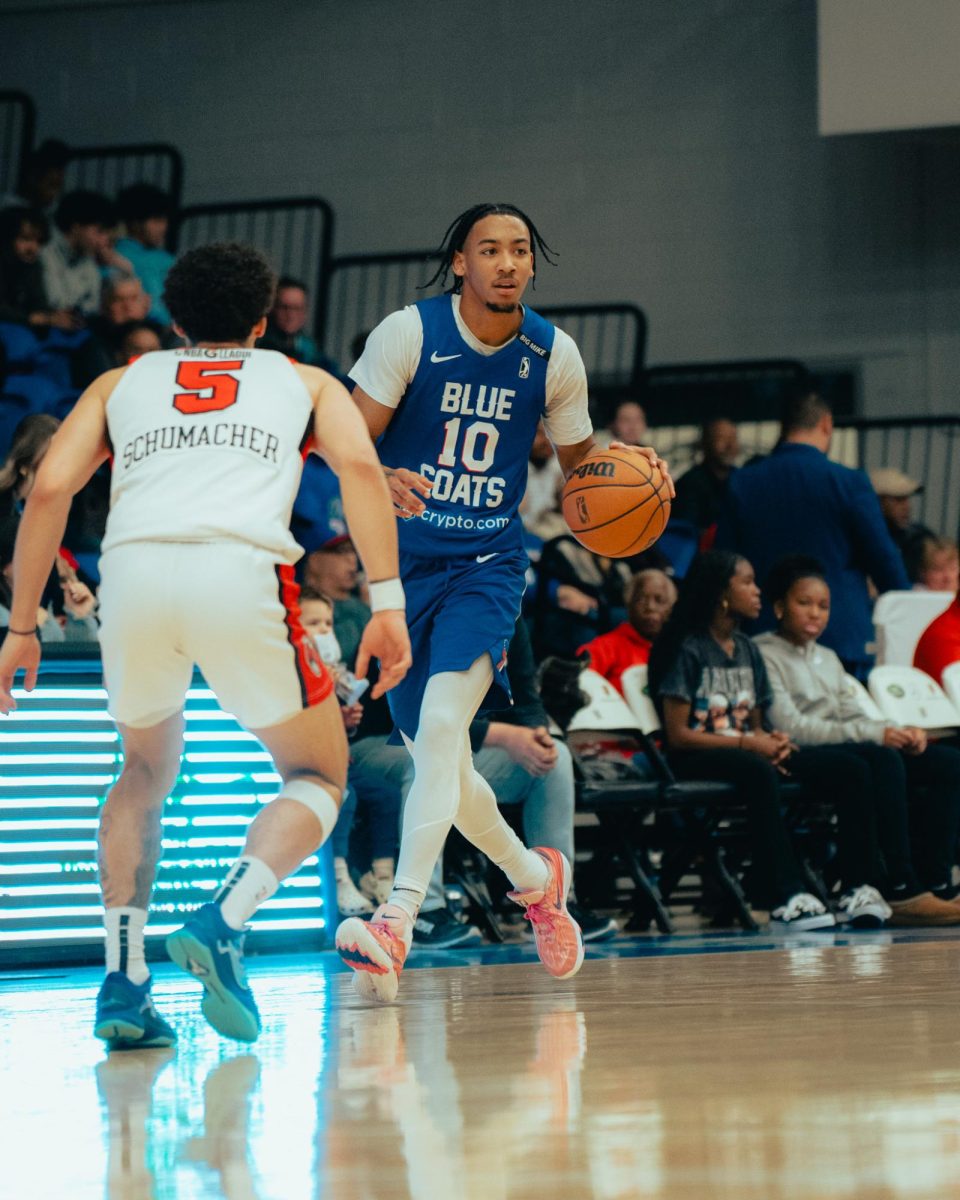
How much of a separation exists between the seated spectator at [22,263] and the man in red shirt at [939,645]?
15.5ft

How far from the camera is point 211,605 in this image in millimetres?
3117

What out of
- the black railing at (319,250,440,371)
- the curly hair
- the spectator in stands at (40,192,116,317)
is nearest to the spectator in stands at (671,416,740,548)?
the black railing at (319,250,440,371)

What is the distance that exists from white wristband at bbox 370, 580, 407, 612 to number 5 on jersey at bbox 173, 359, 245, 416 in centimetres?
44

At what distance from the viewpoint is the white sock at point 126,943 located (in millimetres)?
3266

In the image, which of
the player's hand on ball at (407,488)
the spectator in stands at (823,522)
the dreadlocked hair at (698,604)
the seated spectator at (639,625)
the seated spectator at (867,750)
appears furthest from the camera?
the spectator in stands at (823,522)

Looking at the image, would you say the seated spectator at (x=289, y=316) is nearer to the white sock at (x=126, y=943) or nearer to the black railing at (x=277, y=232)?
the black railing at (x=277, y=232)

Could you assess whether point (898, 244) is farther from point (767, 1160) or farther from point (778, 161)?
point (767, 1160)

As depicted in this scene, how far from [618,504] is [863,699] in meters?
3.03

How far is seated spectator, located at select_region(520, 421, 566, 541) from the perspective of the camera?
883 cm

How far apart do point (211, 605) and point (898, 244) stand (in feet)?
30.1

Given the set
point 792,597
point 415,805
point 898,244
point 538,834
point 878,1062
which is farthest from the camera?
point 898,244

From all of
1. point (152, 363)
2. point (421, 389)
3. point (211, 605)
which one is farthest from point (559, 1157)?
point (421, 389)

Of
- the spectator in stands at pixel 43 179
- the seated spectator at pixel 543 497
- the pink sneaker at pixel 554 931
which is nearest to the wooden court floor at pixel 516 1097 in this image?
the pink sneaker at pixel 554 931

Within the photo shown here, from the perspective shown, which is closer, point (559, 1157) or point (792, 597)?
point (559, 1157)
